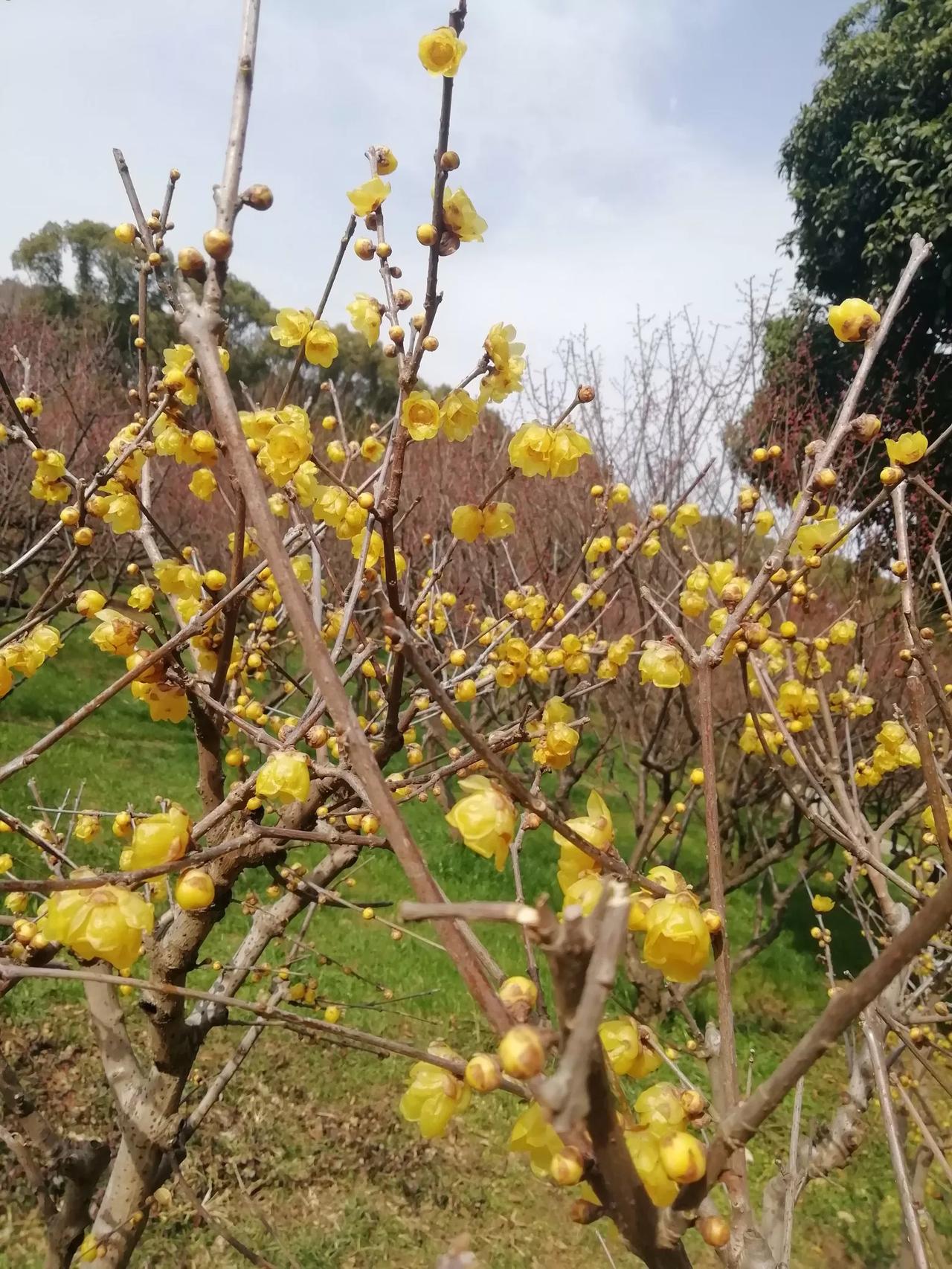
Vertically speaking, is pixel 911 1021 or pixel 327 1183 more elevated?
pixel 911 1021

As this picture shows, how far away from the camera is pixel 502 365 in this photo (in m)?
1.46

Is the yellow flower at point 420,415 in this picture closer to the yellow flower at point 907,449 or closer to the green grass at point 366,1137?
the yellow flower at point 907,449

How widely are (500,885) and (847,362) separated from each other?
7831 mm

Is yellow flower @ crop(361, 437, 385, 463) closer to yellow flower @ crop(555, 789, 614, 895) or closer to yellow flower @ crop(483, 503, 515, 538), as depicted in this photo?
yellow flower @ crop(483, 503, 515, 538)

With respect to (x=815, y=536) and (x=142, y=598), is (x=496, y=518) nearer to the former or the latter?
(x=815, y=536)

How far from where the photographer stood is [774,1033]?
5359 mm

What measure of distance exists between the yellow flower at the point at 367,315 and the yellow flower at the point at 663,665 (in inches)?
31.3

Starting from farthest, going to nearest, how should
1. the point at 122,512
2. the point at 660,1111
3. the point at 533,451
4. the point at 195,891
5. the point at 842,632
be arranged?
the point at 842,632, the point at 122,512, the point at 533,451, the point at 195,891, the point at 660,1111

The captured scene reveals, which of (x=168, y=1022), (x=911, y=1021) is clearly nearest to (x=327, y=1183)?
(x=168, y=1022)

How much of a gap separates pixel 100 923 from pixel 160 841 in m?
0.11

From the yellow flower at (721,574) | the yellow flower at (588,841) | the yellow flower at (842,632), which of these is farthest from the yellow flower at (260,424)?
the yellow flower at (842,632)

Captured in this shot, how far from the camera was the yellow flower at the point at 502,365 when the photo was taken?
1.41 meters

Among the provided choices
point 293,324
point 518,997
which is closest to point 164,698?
point 293,324

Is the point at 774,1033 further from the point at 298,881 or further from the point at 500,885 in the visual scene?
the point at 298,881
